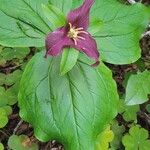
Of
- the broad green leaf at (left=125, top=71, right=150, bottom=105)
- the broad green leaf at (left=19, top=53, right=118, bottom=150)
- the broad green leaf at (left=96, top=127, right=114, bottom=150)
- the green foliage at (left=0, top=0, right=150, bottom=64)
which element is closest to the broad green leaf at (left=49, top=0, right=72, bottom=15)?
the green foliage at (left=0, top=0, right=150, bottom=64)

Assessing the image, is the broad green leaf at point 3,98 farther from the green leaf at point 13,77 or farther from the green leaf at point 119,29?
the green leaf at point 119,29

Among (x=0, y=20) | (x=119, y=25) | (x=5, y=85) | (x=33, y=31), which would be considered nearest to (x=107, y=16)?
(x=119, y=25)

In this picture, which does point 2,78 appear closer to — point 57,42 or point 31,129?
point 31,129

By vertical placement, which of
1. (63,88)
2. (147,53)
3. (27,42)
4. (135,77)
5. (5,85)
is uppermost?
(27,42)

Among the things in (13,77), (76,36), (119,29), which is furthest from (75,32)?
(13,77)

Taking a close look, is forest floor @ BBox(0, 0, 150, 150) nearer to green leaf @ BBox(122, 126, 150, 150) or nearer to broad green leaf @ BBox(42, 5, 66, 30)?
green leaf @ BBox(122, 126, 150, 150)

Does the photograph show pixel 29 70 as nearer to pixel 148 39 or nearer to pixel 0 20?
pixel 0 20
